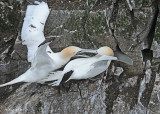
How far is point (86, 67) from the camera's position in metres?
5.03

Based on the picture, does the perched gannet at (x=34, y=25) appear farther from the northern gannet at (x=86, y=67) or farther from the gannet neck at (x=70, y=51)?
the northern gannet at (x=86, y=67)

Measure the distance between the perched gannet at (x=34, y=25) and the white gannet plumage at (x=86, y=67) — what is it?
0.46 m

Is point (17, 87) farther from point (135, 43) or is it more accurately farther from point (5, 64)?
point (135, 43)

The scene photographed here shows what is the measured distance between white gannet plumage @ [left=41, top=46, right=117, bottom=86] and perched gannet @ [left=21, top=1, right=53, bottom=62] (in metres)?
0.46

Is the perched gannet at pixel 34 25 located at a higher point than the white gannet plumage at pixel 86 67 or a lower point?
higher

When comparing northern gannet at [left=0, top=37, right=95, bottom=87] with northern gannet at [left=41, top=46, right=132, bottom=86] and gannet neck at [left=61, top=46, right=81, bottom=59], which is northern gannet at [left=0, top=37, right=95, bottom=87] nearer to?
gannet neck at [left=61, top=46, right=81, bottom=59]

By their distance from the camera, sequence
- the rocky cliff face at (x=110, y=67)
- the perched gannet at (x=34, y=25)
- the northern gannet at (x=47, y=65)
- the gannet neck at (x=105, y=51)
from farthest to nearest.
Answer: the perched gannet at (x=34, y=25) → the rocky cliff face at (x=110, y=67) → the northern gannet at (x=47, y=65) → the gannet neck at (x=105, y=51)

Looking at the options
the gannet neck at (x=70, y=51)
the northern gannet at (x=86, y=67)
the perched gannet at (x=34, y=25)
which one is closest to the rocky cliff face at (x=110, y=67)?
the perched gannet at (x=34, y=25)

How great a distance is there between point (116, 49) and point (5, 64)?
5.59ft

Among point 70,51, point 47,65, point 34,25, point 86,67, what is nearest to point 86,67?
point 86,67

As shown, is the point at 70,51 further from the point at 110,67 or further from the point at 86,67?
the point at 110,67

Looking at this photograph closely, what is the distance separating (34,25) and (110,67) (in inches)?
49.0

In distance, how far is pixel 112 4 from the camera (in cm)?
533

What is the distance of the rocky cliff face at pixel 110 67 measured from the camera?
525 centimetres
